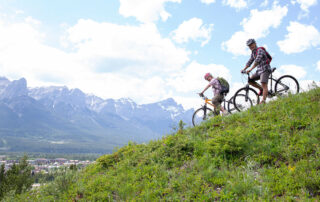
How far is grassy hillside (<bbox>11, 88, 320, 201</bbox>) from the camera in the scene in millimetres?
4875

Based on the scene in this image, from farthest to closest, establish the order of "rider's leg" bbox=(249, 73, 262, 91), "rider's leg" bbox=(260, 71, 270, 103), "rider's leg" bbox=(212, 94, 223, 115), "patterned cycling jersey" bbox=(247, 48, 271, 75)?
"rider's leg" bbox=(212, 94, 223, 115) → "rider's leg" bbox=(249, 73, 262, 91) → "rider's leg" bbox=(260, 71, 270, 103) → "patterned cycling jersey" bbox=(247, 48, 271, 75)

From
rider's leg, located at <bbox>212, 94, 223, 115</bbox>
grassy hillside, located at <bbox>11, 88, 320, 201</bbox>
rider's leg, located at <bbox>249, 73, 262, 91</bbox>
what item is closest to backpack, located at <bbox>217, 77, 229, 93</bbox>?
rider's leg, located at <bbox>212, 94, 223, 115</bbox>

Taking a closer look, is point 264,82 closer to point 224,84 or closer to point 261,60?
point 261,60

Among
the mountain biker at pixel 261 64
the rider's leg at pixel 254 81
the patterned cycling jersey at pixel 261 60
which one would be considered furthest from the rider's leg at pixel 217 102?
the patterned cycling jersey at pixel 261 60

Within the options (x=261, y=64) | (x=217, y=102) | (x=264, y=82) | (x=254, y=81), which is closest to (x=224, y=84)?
Answer: (x=217, y=102)

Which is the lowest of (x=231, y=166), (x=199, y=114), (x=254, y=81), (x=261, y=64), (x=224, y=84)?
(x=231, y=166)

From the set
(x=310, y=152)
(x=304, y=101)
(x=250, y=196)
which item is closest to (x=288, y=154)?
(x=310, y=152)

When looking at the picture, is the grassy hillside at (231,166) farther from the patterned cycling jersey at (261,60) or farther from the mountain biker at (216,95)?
the mountain biker at (216,95)

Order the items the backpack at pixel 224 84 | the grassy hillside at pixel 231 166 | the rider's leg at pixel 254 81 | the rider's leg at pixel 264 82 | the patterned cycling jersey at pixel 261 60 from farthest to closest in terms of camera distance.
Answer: the backpack at pixel 224 84, the rider's leg at pixel 254 81, the rider's leg at pixel 264 82, the patterned cycling jersey at pixel 261 60, the grassy hillside at pixel 231 166

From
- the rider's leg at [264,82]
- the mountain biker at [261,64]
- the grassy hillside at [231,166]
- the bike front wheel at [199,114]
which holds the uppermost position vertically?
the mountain biker at [261,64]

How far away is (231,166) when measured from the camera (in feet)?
19.9

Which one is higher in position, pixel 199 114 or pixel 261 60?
pixel 261 60

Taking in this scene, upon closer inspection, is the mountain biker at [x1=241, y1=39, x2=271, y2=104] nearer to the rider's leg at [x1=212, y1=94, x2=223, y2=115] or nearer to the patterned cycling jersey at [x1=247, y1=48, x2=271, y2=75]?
the patterned cycling jersey at [x1=247, y1=48, x2=271, y2=75]

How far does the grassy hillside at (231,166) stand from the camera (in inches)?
192
